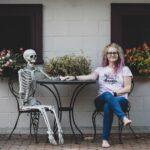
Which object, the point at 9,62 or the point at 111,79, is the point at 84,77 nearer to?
the point at 111,79

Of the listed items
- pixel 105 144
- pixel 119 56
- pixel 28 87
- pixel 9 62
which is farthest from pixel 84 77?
pixel 9 62

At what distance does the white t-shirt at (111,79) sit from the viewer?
818cm

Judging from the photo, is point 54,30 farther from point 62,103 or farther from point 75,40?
point 62,103

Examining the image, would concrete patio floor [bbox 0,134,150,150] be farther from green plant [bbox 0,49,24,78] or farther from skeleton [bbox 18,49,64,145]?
green plant [bbox 0,49,24,78]

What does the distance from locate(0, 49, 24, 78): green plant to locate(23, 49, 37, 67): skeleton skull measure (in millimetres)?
231

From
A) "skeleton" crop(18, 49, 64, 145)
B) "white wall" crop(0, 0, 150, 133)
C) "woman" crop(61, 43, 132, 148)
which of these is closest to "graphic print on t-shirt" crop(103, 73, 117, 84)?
"woman" crop(61, 43, 132, 148)

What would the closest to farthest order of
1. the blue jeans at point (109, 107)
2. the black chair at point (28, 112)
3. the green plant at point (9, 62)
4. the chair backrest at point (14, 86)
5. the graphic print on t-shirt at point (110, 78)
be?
the blue jeans at point (109, 107)
the graphic print on t-shirt at point (110, 78)
the black chair at point (28, 112)
the green plant at point (9, 62)
the chair backrest at point (14, 86)

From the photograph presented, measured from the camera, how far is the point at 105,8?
884cm

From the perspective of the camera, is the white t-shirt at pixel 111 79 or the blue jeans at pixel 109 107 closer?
the blue jeans at pixel 109 107

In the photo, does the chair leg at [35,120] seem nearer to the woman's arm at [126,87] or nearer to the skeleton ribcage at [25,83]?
the skeleton ribcage at [25,83]

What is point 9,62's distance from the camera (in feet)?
27.9

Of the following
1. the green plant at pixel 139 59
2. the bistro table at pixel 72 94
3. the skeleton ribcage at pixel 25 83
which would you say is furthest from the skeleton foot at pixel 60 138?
the green plant at pixel 139 59

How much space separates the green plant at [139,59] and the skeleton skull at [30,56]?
1.42 meters

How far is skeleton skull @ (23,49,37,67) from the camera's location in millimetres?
8336
